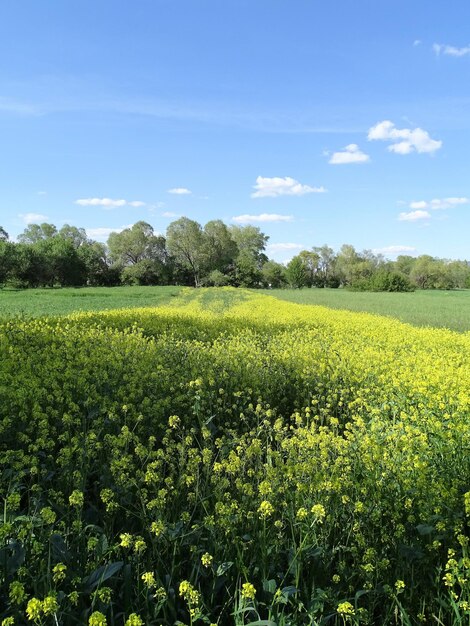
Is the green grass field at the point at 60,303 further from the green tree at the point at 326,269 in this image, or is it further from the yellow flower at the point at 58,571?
the green tree at the point at 326,269

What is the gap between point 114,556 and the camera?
2555 millimetres

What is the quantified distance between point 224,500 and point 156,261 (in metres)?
87.5

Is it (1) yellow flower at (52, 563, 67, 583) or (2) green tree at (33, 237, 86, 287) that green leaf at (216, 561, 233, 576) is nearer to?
(1) yellow flower at (52, 563, 67, 583)

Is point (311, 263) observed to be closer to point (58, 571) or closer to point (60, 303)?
point (60, 303)

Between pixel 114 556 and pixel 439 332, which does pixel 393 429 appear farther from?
pixel 439 332

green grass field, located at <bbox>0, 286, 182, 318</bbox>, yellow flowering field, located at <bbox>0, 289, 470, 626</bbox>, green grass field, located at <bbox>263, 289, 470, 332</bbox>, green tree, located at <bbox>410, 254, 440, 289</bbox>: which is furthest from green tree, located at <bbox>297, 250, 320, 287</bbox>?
yellow flowering field, located at <bbox>0, 289, 470, 626</bbox>

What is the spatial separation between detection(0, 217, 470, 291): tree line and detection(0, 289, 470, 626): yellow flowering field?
73.5 metres

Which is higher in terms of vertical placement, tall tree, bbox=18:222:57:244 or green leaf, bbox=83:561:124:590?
tall tree, bbox=18:222:57:244

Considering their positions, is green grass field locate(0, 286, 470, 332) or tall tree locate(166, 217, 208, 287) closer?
green grass field locate(0, 286, 470, 332)

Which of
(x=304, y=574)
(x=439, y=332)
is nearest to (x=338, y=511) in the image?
(x=304, y=574)

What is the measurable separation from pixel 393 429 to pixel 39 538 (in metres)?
3.81

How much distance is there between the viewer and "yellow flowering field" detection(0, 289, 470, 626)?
2.16 metres

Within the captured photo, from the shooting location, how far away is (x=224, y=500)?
10.3ft

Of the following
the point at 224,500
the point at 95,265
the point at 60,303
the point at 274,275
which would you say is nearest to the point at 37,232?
the point at 95,265
